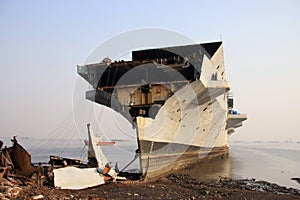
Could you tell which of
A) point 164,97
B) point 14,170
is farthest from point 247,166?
point 14,170

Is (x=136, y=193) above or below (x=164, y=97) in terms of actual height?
below

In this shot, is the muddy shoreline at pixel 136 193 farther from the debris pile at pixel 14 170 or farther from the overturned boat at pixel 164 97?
the overturned boat at pixel 164 97

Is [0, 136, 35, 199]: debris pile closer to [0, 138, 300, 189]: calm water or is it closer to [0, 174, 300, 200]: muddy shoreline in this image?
[0, 174, 300, 200]: muddy shoreline

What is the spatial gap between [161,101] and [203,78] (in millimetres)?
3268

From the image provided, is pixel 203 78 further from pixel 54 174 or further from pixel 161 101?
pixel 54 174

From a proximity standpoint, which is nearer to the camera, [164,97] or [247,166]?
[164,97]

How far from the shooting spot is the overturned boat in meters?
17.5

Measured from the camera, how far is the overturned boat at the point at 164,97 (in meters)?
17.5

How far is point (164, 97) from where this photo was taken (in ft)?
66.5

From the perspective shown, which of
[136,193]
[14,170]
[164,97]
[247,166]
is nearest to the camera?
[136,193]

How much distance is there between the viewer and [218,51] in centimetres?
2502

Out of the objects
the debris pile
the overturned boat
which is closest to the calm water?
the overturned boat

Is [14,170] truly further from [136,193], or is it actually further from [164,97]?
[164,97]

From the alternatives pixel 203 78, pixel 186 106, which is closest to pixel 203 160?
pixel 186 106
